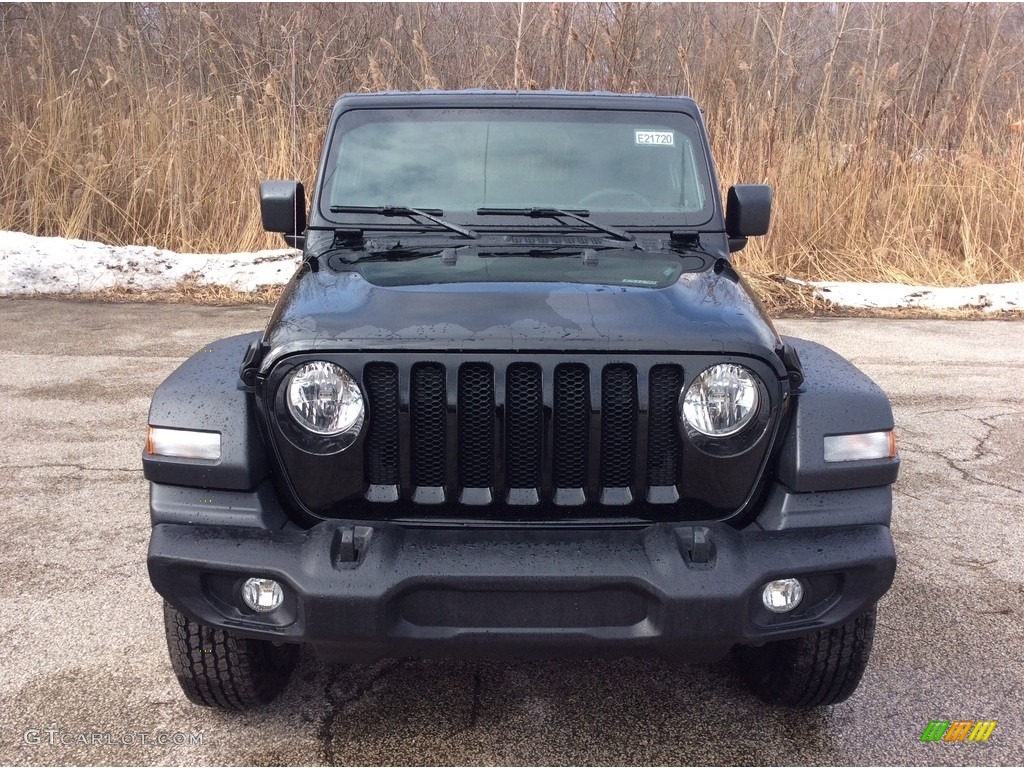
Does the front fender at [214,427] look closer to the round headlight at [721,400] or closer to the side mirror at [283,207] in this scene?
the round headlight at [721,400]

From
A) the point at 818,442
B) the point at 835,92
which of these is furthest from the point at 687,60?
the point at 818,442

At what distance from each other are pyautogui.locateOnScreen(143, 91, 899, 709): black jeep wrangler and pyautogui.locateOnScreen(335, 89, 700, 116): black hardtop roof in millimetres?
1205

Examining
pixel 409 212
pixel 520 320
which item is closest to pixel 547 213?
pixel 409 212

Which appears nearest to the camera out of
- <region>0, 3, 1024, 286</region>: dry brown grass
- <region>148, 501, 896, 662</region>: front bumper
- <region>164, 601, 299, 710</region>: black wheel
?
<region>148, 501, 896, 662</region>: front bumper

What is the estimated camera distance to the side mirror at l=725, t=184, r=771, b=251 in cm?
324

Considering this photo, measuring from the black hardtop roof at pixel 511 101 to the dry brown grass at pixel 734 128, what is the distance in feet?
20.0

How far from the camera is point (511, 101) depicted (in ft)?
11.1

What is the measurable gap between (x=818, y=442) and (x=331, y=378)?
116 cm

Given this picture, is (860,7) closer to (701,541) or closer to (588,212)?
(588,212)

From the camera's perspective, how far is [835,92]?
9688 mm

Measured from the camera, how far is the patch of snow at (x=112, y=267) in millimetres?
8773

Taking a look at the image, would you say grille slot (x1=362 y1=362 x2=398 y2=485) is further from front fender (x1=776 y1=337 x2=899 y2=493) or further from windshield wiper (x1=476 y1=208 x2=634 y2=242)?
windshield wiper (x1=476 y1=208 x2=634 y2=242)

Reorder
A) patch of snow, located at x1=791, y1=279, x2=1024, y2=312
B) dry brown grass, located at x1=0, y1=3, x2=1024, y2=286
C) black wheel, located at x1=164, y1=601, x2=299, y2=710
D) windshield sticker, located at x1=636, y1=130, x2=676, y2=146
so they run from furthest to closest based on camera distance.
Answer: dry brown grass, located at x1=0, y1=3, x2=1024, y2=286
patch of snow, located at x1=791, y1=279, x2=1024, y2=312
windshield sticker, located at x1=636, y1=130, x2=676, y2=146
black wheel, located at x1=164, y1=601, x2=299, y2=710

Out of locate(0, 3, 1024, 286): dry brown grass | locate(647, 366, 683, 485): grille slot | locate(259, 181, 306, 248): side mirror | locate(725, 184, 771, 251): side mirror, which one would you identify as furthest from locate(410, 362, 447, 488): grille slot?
locate(0, 3, 1024, 286): dry brown grass
